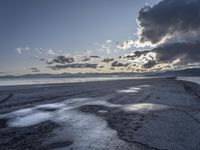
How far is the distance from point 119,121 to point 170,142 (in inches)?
185

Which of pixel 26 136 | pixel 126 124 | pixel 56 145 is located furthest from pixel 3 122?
pixel 126 124

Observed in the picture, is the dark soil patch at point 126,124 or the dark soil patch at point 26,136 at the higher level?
the dark soil patch at point 26,136

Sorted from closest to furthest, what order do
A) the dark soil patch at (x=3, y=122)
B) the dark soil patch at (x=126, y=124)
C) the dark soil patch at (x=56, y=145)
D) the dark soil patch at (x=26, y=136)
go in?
the dark soil patch at (x=56, y=145), the dark soil patch at (x=26, y=136), the dark soil patch at (x=126, y=124), the dark soil patch at (x=3, y=122)

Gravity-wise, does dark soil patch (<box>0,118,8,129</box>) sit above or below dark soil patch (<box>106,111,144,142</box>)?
above

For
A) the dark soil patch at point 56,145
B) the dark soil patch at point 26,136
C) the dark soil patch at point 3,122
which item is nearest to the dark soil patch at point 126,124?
the dark soil patch at point 56,145

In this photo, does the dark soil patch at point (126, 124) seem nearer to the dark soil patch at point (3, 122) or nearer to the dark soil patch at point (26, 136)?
the dark soil patch at point (26, 136)

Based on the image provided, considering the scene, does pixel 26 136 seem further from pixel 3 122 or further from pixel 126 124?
pixel 126 124

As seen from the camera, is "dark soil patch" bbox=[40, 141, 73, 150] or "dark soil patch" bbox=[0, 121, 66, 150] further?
"dark soil patch" bbox=[0, 121, 66, 150]

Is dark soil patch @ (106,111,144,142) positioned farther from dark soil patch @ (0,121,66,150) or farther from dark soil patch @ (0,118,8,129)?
dark soil patch @ (0,118,8,129)

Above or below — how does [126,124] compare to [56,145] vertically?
below

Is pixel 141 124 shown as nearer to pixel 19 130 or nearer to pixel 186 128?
pixel 186 128

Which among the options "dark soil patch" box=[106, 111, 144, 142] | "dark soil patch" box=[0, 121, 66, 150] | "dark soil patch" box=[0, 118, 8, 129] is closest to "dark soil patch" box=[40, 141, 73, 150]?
"dark soil patch" box=[0, 121, 66, 150]

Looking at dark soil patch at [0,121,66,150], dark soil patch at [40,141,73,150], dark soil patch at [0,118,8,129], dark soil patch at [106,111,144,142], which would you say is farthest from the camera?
dark soil patch at [0,118,8,129]

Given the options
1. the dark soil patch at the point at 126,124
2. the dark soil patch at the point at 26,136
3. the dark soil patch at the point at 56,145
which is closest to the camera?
the dark soil patch at the point at 56,145
